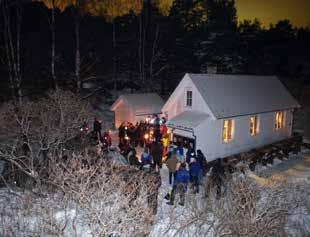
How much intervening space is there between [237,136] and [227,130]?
3.27ft

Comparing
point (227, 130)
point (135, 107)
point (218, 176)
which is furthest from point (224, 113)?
point (135, 107)

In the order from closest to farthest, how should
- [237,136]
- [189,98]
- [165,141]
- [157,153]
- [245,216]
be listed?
[245,216], [157,153], [165,141], [237,136], [189,98]

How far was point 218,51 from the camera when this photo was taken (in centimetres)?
3469

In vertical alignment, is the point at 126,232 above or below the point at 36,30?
below

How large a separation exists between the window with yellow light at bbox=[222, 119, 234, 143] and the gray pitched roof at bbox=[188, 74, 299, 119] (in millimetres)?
558

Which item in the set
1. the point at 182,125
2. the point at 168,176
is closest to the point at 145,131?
the point at 182,125

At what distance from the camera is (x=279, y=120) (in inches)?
941

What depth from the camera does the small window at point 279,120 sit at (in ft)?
77.3

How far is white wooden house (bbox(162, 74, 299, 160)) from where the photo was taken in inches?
717

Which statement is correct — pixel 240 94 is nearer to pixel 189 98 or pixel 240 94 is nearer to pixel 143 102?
pixel 189 98

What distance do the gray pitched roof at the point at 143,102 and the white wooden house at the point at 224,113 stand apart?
2.83 meters

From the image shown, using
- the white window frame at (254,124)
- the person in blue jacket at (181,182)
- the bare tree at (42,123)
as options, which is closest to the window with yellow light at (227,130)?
the white window frame at (254,124)

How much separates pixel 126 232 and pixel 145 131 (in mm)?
12909

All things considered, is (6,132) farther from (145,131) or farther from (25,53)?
(25,53)
